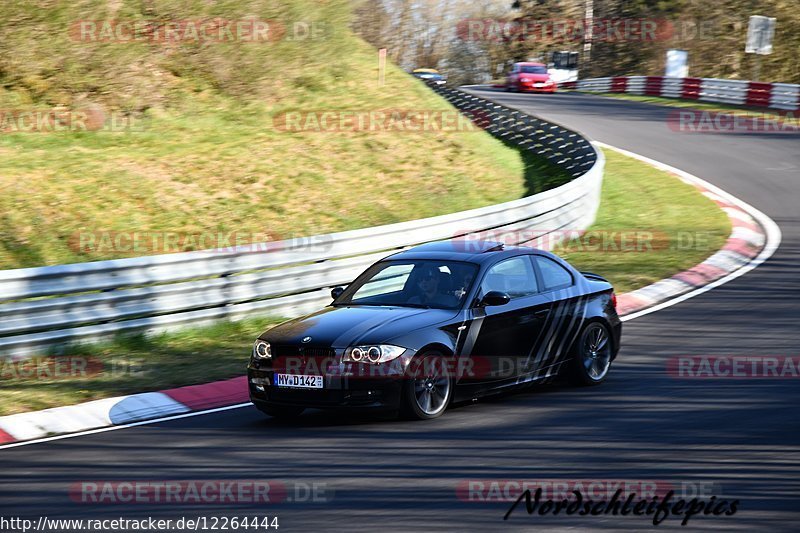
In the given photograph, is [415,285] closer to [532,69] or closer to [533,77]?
[533,77]

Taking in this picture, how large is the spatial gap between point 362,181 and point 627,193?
235 inches

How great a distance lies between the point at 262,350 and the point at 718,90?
108 ft

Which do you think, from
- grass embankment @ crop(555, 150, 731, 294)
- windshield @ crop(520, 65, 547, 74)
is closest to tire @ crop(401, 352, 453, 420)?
grass embankment @ crop(555, 150, 731, 294)

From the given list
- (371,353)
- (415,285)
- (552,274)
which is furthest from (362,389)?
(552,274)

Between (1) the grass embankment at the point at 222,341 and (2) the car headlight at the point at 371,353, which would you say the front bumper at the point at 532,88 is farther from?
(2) the car headlight at the point at 371,353

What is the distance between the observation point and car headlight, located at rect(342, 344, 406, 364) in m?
8.49

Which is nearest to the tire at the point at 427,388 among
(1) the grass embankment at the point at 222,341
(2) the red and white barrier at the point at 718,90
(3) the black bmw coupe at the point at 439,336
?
(3) the black bmw coupe at the point at 439,336

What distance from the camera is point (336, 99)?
25922mm

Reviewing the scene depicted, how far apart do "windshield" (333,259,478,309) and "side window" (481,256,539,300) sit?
0.19 m

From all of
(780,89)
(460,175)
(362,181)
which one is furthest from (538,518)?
(780,89)

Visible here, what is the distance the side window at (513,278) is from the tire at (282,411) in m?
2.00

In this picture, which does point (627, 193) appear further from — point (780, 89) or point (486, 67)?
point (486, 67)

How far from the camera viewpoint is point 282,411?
8.98 m

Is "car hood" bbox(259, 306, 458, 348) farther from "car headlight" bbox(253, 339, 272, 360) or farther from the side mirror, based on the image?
the side mirror
